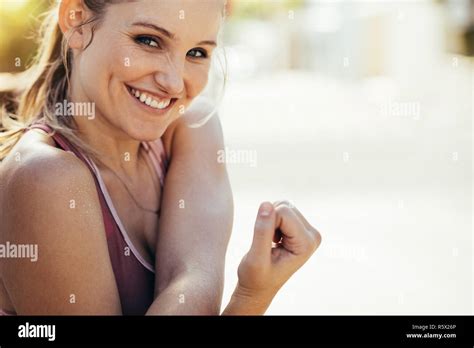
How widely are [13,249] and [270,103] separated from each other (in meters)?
11.5

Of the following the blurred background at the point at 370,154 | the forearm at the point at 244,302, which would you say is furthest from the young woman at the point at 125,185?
the blurred background at the point at 370,154

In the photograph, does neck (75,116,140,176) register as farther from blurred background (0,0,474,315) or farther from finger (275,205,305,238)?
finger (275,205,305,238)

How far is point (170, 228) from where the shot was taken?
49.8 inches

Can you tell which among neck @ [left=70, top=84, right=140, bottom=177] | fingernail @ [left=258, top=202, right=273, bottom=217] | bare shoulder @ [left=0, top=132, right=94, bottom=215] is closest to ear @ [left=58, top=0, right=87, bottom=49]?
neck @ [left=70, top=84, right=140, bottom=177]

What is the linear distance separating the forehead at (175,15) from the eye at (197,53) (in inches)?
1.5

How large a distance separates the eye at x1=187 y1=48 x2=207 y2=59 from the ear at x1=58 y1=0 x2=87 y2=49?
0.19 m

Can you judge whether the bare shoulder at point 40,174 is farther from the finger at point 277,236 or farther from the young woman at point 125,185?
the finger at point 277,236

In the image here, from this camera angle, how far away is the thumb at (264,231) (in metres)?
1.08

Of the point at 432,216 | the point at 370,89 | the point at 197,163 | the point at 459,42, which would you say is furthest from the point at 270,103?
the point at 197,163

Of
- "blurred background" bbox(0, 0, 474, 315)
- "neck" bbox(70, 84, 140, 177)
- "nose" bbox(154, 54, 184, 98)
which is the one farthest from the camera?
"blurred background" bbox(0, 0, 474, 315)

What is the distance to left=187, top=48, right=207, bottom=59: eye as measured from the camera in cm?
121

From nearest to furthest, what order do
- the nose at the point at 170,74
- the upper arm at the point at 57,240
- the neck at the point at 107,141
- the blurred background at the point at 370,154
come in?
the upper arm at the point at 57,240
the nose at the point at 170,74
the neck at the point at 107,141
the blurred background at the point at 370,154

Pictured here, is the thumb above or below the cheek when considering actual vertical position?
below
